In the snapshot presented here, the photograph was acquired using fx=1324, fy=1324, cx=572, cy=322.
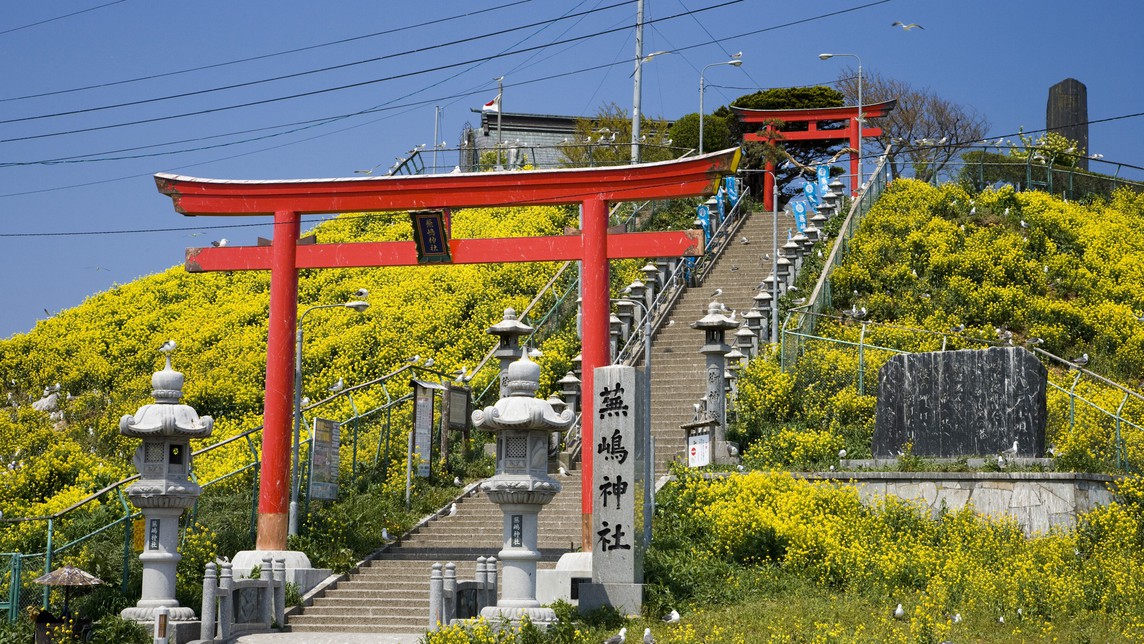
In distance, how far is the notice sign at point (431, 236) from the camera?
22.3 metres

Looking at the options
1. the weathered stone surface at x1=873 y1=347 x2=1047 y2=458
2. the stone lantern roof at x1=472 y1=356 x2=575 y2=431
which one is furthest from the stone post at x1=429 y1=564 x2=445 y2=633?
the weathered stone surface at x1=873 y1=347 x2=1047 y2=458

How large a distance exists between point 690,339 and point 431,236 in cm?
944

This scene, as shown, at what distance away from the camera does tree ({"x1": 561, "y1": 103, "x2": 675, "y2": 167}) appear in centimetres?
4744

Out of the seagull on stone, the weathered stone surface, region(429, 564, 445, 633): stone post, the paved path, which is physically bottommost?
the paved path

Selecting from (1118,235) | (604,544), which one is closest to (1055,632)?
(604,544)

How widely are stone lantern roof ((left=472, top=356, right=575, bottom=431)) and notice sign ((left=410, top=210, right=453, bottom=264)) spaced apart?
5604 mm

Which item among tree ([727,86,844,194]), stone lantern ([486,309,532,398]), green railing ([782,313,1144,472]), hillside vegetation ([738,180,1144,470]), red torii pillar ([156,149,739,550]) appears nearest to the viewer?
green railing ([782,313,1144,472])

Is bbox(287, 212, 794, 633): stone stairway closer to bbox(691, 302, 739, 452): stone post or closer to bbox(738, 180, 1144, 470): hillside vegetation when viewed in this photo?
bbox(691, 302, 739, 452): stone post

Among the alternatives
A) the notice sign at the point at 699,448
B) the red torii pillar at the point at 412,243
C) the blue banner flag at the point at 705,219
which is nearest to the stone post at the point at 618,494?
the red torii pillar at the point at 412,243

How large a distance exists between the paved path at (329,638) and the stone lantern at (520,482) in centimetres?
170

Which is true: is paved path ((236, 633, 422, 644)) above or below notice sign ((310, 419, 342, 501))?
below

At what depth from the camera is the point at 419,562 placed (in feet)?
69.6

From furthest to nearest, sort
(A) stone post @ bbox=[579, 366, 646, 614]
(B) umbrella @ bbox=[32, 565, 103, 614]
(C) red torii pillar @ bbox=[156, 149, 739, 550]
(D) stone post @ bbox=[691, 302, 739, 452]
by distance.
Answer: (D) stone post @ bbox=[691, 302, 739, 452] → (C) red torii pillar @ bbox=[156, 149, 739, 550] → (A) stone post @ bbox=[579, 366, 646, 614] → (B) umbrella @ bbox=[32, 565, 103, 614]

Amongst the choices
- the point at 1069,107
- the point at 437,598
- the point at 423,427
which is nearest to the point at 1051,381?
the point at 423,427
